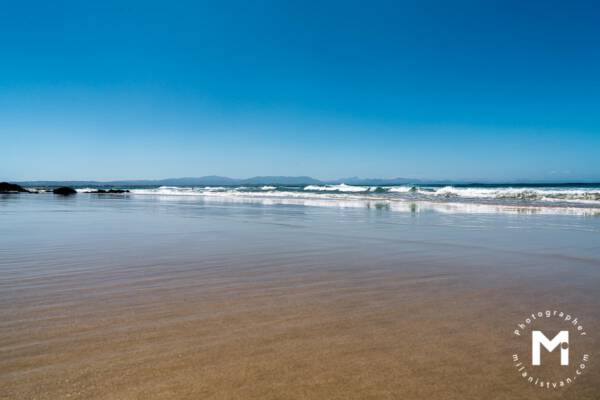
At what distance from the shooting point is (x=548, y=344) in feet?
10.00

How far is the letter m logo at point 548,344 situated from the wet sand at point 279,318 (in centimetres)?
17

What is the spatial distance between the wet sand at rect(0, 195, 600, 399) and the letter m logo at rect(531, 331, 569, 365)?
17cm

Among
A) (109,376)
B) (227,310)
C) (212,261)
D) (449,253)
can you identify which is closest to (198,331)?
(227,310)

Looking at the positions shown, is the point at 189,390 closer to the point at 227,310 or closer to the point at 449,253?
the point at 227,310

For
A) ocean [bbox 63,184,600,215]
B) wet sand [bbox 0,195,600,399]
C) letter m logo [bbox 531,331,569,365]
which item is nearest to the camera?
wet sand [bbox 0,195,600,399]

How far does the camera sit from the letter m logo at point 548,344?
281 centimetres

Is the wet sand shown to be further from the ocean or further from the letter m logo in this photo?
the ocean

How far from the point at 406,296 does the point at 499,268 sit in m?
2.17

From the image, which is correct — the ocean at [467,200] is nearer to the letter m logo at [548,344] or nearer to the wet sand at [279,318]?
the wet sand at [279,318]

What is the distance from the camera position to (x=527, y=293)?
4.36 meters

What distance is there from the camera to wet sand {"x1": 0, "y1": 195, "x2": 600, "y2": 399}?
2418 millimetres

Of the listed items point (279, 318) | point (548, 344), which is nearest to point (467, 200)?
point (548, 344)

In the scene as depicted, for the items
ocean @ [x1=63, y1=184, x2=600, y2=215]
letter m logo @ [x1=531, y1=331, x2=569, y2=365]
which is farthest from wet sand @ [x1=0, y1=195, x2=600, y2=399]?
ocean @ [x1=63, y1=184, x2=600, y2=215]

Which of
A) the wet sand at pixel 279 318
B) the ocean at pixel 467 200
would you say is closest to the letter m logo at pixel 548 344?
the wet sand at pixel 279 318
